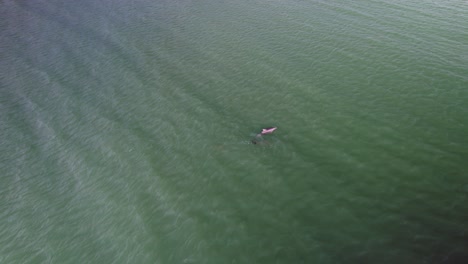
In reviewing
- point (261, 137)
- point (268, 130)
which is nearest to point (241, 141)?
point (261, 137)

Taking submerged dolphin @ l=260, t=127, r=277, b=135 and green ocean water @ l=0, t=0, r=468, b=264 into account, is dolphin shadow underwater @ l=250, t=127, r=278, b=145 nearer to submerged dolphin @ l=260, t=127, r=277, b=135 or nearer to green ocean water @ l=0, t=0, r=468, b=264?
submerged dolphin @ l=260, t=127, r=277, b=135

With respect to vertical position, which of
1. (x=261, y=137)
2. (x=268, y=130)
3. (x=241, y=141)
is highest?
(x=268, y=130)

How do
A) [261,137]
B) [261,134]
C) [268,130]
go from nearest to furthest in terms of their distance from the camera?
[268,130] < [261,137] < [261,134]

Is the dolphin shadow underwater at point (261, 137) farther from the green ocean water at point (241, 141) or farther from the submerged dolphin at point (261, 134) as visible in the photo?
the green ocean water at point (241, 141)

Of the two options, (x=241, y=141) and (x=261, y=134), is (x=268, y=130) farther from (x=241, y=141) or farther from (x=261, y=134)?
(x=241, y=141)

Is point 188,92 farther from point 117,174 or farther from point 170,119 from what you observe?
point 117,174

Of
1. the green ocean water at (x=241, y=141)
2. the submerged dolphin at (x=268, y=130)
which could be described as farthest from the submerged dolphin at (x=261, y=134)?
the green ocean water at (x=241, y=141)

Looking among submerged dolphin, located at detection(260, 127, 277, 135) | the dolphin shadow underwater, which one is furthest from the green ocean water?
submerged dolphin, located at detection(260, 127, 277, 135)

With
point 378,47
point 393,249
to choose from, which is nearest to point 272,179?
point 393,249

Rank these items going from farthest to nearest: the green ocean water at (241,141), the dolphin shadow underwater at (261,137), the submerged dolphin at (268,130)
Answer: the submerged dolphin at (268,130), the dolphin shadow underwater at (261,137), the green ocean water at (241,141)
